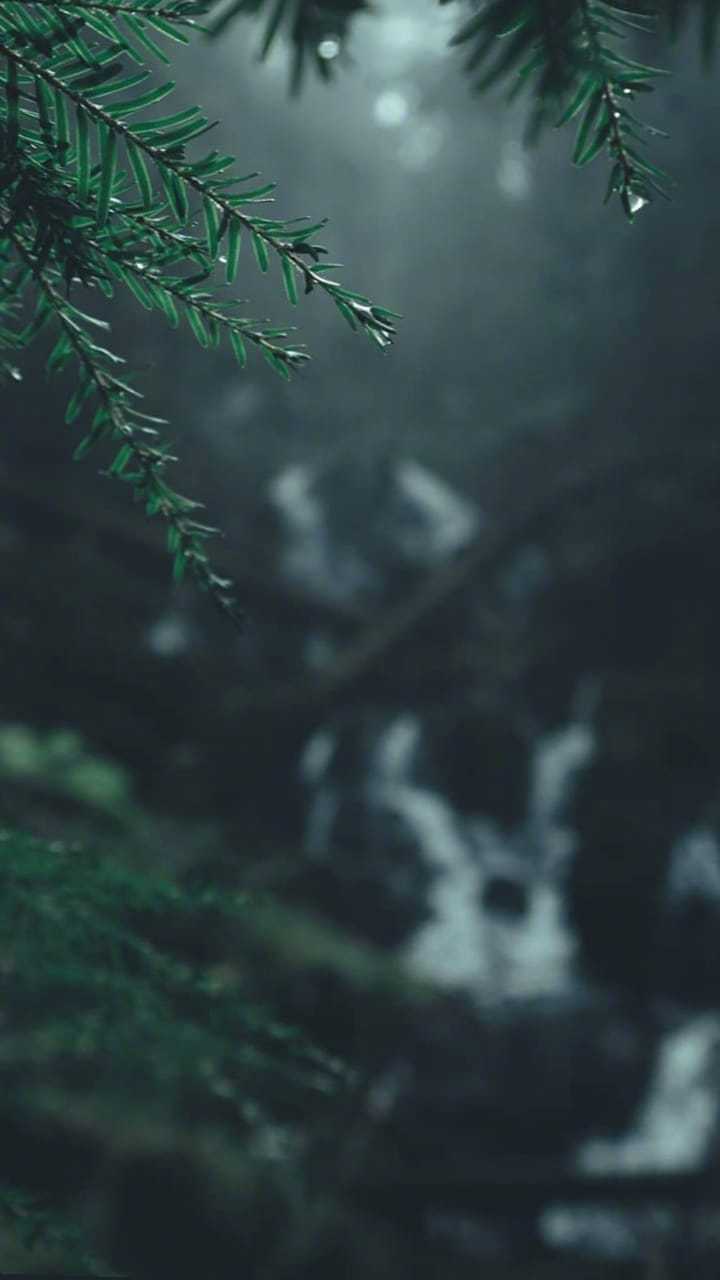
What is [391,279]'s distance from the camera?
15984 mm

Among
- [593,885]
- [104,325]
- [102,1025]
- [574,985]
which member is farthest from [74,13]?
[593,885]

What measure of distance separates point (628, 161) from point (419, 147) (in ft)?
66.6

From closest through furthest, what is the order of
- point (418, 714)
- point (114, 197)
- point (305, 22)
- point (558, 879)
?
point (114, 197), point (305, 22), point (558, 879), point (418, 714)

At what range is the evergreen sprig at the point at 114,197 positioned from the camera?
79cm

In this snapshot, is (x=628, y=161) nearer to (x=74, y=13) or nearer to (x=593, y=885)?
(x=74, y=13)

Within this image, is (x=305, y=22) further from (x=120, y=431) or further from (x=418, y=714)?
(x=418, y=714)

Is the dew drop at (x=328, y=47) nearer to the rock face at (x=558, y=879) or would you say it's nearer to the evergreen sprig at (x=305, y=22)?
the evergreen sprig at (x=305, y=22)

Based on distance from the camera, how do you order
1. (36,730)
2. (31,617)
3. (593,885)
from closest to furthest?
(36,730)
(31,617)
(593,885)

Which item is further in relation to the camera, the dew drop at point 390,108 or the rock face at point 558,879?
the dew drop at point 390,108

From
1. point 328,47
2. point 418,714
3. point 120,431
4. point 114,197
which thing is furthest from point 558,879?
point 114,197

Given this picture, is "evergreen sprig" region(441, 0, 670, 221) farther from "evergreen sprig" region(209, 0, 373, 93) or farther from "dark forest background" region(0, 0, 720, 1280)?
"evergreen sprig" region(209, 0, 373, 93)

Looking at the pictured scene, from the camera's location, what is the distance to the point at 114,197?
90cm

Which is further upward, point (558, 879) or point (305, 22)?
point (558, 879)

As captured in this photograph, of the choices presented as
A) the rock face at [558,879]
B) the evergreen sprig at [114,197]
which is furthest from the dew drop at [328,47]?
the rock face at [558,879]
